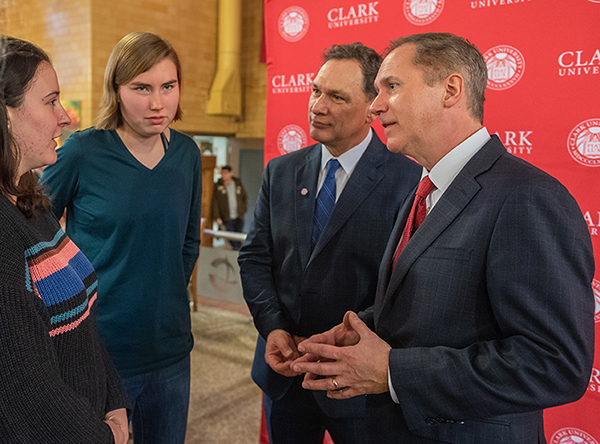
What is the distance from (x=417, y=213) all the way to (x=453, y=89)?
34 centimetres

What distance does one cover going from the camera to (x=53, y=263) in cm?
99

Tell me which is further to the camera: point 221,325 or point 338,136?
point 221,325

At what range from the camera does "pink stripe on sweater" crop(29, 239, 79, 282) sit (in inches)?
36.7

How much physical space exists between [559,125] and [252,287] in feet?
4.54

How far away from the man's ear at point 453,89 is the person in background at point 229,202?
7.31 m

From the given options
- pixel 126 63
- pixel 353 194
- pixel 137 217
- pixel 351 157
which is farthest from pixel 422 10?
pixel 137 217

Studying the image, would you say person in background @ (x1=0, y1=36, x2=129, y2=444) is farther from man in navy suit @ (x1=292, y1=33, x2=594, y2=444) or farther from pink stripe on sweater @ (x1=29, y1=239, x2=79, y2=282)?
man in navy suit @ (x1=292, y1=33, x2=594, y2=444)

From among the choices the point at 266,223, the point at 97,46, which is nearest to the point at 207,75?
the point at 97,46

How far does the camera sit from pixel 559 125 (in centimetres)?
188

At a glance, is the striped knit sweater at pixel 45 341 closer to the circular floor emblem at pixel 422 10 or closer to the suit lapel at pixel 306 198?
the suit lapel at pixel 306 198

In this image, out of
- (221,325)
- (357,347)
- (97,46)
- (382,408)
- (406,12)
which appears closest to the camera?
(357,347)

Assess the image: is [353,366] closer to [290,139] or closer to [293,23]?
[290,139]

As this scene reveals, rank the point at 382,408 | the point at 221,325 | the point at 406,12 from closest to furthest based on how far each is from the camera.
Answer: the point at 382,408 → the point at 406,12 → the point at 221,325

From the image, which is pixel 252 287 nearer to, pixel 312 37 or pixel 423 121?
pixel 423 121
